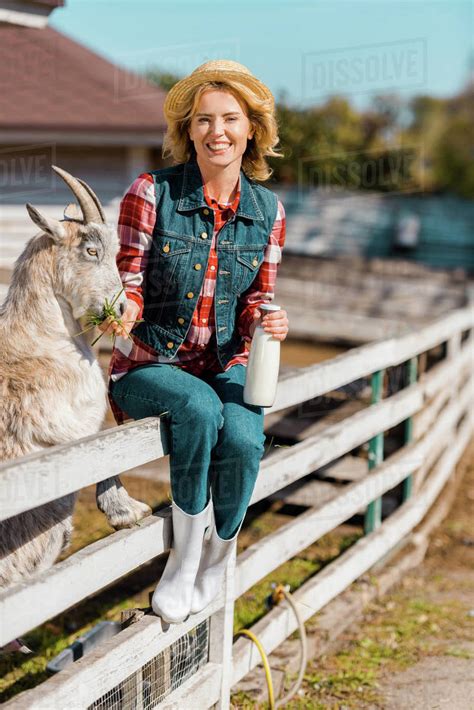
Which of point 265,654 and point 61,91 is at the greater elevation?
point 61,91

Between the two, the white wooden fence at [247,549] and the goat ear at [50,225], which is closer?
the white wooden fence at [247,549]

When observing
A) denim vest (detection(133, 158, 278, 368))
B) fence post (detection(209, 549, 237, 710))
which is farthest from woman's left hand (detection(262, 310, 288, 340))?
fence post (detection(209, 549, 237, 710))

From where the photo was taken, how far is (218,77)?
3.12 metres

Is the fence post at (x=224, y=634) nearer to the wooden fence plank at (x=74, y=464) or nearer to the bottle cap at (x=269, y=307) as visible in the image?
the wooden fence plank at (x=74, y=464)

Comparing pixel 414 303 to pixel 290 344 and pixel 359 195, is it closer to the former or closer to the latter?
pixel 290 344

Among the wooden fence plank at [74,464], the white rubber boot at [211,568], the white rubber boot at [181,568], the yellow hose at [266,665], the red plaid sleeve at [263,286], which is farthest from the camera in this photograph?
the yellow hose at [266,665]

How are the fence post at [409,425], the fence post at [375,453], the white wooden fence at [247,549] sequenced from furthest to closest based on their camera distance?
the fence post at [409,425] → the fence post at [375,453] → the white wooden fence at [247,549]

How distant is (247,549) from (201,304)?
123cm

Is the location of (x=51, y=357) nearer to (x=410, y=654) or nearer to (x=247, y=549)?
(x=247, y=549)

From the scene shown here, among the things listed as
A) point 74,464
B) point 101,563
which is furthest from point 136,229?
point 101,563

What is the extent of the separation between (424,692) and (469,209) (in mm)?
22344

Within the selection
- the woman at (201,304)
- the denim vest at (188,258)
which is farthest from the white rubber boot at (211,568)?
the denim vest at (188,258)

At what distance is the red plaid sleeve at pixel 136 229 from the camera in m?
3.09

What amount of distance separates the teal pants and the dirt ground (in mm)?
1429
